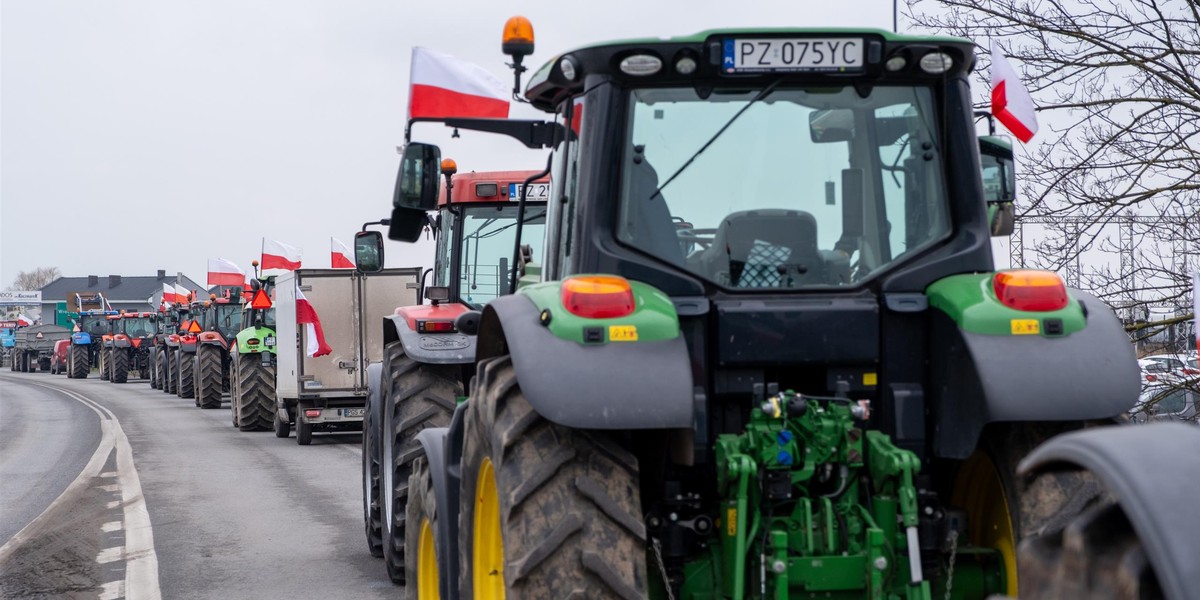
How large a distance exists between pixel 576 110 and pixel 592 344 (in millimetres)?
1060

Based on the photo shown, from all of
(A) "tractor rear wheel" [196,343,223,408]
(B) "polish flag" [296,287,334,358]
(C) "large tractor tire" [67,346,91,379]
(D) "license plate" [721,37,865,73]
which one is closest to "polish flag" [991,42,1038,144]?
(D) "license plate" [721,37,865,73]

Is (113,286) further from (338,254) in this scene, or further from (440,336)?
(440,336)

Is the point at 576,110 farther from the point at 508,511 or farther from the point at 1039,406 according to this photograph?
the point at 1039,406

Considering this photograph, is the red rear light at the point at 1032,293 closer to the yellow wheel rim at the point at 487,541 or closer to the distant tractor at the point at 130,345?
the yellow wheel rim at the point at 487,541

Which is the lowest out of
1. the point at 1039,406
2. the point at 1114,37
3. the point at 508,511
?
the point at 508,511

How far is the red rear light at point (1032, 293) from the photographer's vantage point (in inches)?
168

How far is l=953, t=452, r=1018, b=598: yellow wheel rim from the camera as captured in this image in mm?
4387

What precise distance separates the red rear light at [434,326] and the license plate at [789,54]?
453 cm

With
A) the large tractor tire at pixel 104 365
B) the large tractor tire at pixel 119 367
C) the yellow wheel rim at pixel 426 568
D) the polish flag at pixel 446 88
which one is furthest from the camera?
the large tractor tire at pixel 104 365

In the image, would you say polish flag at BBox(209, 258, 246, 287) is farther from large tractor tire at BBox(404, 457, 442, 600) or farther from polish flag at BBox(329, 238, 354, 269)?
large tractor tire at BBox(404, 457, 442, 600)

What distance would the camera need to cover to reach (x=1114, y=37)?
34.6 ft

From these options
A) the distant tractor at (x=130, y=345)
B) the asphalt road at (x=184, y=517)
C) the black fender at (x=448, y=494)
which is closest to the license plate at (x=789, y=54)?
the black fender at (x=448, y=494)

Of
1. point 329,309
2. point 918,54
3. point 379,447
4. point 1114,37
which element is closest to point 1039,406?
point 918,54

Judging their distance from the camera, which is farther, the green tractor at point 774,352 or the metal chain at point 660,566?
the metal chain at point 660,566
